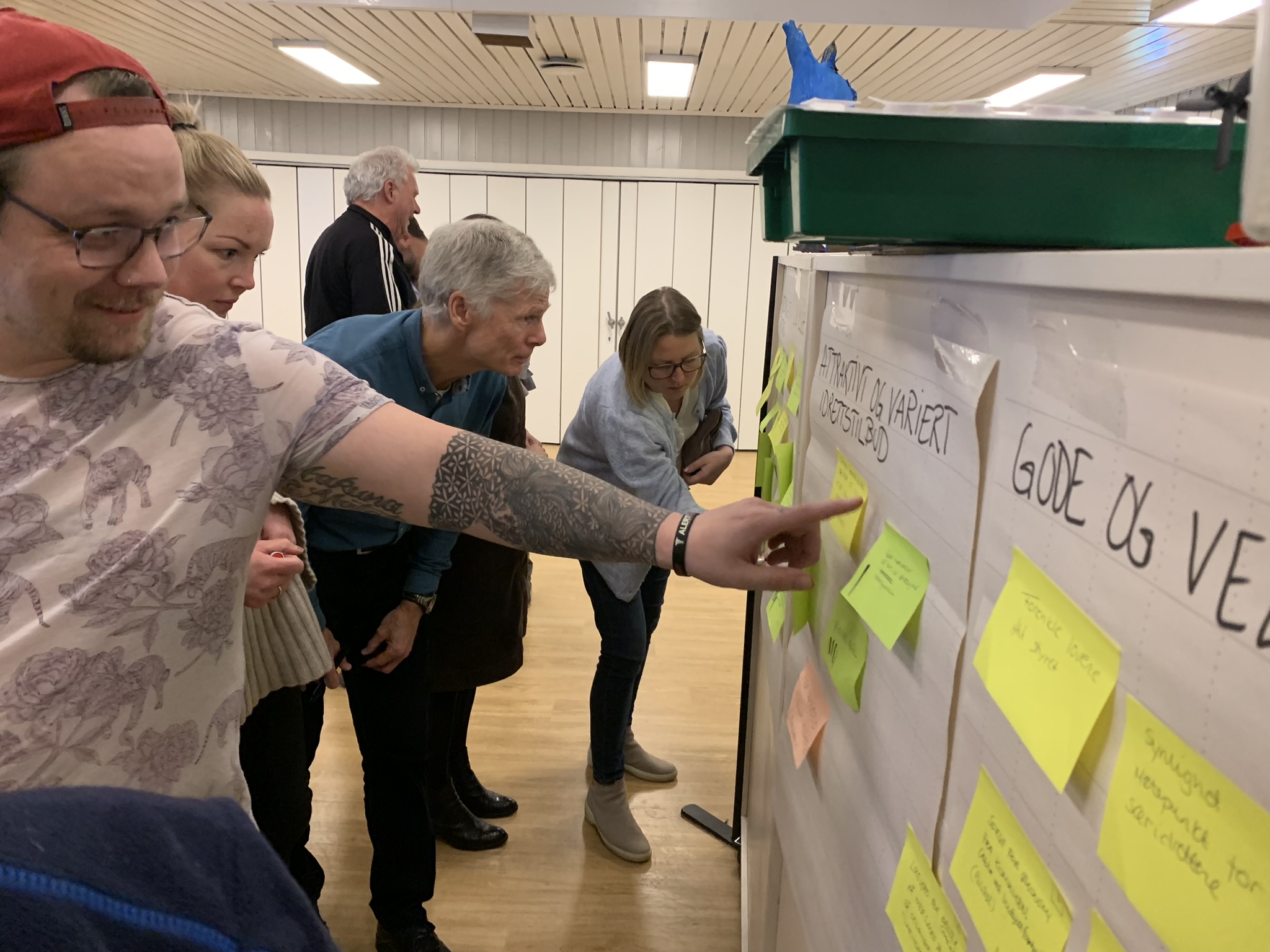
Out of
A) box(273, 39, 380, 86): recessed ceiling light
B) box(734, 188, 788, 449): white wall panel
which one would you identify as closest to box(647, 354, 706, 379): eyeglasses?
box(273, 39, 380, 86): recessed ceiling light

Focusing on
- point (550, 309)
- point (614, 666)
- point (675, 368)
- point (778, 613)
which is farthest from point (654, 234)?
point (778, 613)

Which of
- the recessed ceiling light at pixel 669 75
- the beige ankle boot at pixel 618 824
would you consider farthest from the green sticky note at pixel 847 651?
the recessed ceiling light at pixel 669 75

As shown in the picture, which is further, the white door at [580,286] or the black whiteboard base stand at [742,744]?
the white door at [580,286]

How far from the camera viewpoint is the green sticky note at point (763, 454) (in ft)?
5.80

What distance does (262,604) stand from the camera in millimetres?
1328

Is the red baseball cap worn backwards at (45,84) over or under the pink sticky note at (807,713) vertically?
over

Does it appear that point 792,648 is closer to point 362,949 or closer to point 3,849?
point 3,849

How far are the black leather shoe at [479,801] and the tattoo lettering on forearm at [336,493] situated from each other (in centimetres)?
164

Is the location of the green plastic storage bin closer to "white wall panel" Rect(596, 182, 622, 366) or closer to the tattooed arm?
the tattooed arm

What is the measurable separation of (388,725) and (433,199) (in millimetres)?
6035

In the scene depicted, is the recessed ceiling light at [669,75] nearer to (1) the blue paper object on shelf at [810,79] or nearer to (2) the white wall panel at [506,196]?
(2) the white wall panel at [506,196]

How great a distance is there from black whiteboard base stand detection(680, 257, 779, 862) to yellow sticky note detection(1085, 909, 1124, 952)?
5.26ft

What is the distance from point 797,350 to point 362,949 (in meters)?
1.63

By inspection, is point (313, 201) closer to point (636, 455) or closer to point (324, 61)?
Result: point (324, 61)
